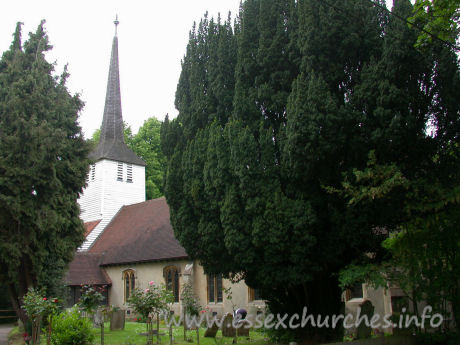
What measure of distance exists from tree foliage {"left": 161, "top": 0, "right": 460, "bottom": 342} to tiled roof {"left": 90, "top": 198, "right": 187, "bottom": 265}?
40.2 ft

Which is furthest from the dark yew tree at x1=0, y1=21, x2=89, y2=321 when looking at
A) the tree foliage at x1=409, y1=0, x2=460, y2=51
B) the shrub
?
the tree foliage at x1=409, y1=0, x2=460, y2=51

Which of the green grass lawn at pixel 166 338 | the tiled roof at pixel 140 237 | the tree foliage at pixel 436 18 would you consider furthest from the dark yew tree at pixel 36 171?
the tree foliage at pixel 436 18

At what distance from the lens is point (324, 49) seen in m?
10.2

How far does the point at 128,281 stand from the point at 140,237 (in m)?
2.75

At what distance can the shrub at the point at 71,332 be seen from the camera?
442 inches

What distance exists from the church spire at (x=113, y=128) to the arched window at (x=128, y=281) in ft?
34.1

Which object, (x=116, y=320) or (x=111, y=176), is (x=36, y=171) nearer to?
(x=116, y=320)

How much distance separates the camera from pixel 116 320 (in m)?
18.9

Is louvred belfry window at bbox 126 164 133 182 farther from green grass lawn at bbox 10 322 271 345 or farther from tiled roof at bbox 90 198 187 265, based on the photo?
green grass lawn at bbox 10 322 271 345

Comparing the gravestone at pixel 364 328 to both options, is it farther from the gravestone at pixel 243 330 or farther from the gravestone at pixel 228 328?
the gravestone at pixel 228 328

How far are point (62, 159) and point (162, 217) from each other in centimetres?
1090

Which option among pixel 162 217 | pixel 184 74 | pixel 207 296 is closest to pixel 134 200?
pixel 162 217

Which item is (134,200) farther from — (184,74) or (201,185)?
(201,185)

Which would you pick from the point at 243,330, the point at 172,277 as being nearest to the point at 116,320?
the point at 172,277
